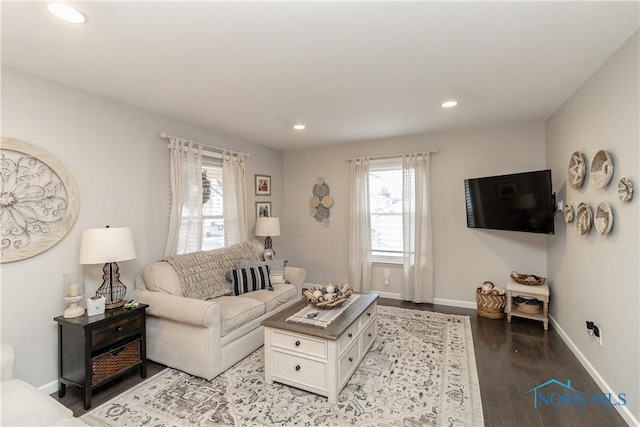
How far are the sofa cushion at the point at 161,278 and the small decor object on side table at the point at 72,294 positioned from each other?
1.89ft

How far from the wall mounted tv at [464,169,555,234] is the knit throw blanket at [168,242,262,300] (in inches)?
121

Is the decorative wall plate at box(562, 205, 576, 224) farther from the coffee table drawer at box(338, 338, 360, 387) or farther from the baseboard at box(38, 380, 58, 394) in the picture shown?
the baseboard at box(38, 380, 58, 394)

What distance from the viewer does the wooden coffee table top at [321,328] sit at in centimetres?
222

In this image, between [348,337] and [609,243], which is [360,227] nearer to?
[348,337]

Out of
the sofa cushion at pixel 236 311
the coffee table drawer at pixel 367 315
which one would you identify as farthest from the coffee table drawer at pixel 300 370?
the coffee table drawer at pixel 367 315

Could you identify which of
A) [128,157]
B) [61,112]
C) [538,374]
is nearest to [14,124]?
[61,112]

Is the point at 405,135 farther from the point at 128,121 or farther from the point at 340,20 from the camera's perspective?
the point at 128,121

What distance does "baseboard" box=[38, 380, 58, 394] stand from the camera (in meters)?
2.33

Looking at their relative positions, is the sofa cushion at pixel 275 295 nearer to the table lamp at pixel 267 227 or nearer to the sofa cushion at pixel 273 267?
the sofa cushion at pixel 273 267

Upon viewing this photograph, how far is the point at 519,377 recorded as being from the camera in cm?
250

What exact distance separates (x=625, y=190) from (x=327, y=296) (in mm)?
2229

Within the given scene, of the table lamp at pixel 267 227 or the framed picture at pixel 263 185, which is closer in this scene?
the table lamp at pixel 267 227

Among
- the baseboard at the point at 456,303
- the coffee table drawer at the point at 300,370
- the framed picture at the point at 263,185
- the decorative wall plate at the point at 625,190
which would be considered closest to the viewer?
the decorative wall plate at the point at 625,190

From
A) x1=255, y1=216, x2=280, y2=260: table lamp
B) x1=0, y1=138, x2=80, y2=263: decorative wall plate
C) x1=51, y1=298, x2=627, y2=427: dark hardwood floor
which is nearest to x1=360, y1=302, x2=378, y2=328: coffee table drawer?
x1=51, y1=298, x2=627, y2=427: dark hardwood floor
